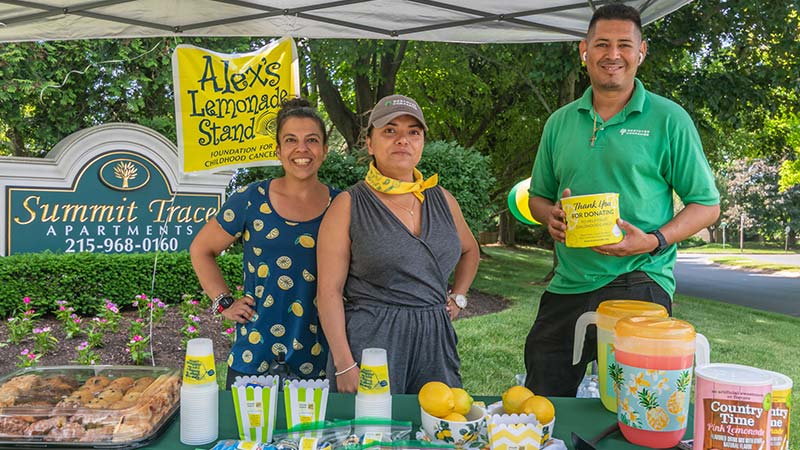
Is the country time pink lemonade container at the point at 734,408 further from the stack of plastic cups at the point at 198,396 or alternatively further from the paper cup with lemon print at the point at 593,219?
the stack of plastic cups at the point at 198,396

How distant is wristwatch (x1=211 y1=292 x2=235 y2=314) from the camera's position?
8.62ft

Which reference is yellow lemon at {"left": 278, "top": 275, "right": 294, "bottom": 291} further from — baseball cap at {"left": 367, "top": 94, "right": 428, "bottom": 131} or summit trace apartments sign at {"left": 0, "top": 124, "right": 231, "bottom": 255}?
summit trace apartments sign at {"left": 0, "top": 124, "right": 231, "bottom": 255}

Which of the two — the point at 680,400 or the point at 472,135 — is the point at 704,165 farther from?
the point at 472,135

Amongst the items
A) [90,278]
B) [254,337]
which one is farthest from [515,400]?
[90,278]

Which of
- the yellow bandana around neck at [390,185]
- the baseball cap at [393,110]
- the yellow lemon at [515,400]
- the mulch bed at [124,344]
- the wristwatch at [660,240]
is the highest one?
the baseball cap at [393,110]

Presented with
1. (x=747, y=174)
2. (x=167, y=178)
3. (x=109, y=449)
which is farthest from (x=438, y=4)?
(x=747, y=174)

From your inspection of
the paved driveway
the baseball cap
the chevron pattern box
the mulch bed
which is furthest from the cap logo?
the paved driveway

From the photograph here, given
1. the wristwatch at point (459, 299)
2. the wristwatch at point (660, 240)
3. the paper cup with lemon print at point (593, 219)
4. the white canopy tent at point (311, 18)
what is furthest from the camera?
the white canopy tent at point (311, 18)

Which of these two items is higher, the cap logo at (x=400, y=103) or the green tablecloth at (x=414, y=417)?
the cap logo at (x=400, y=103)

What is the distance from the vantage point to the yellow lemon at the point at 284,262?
2.41 metres

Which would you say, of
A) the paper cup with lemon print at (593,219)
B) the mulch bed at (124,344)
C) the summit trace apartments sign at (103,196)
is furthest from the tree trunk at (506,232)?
the paper cup with lemon print at (593,219)

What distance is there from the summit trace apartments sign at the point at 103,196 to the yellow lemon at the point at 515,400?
6.14 metres

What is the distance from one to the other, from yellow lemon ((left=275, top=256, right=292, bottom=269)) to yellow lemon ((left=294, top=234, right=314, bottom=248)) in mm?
76

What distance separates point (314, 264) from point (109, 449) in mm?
1069
